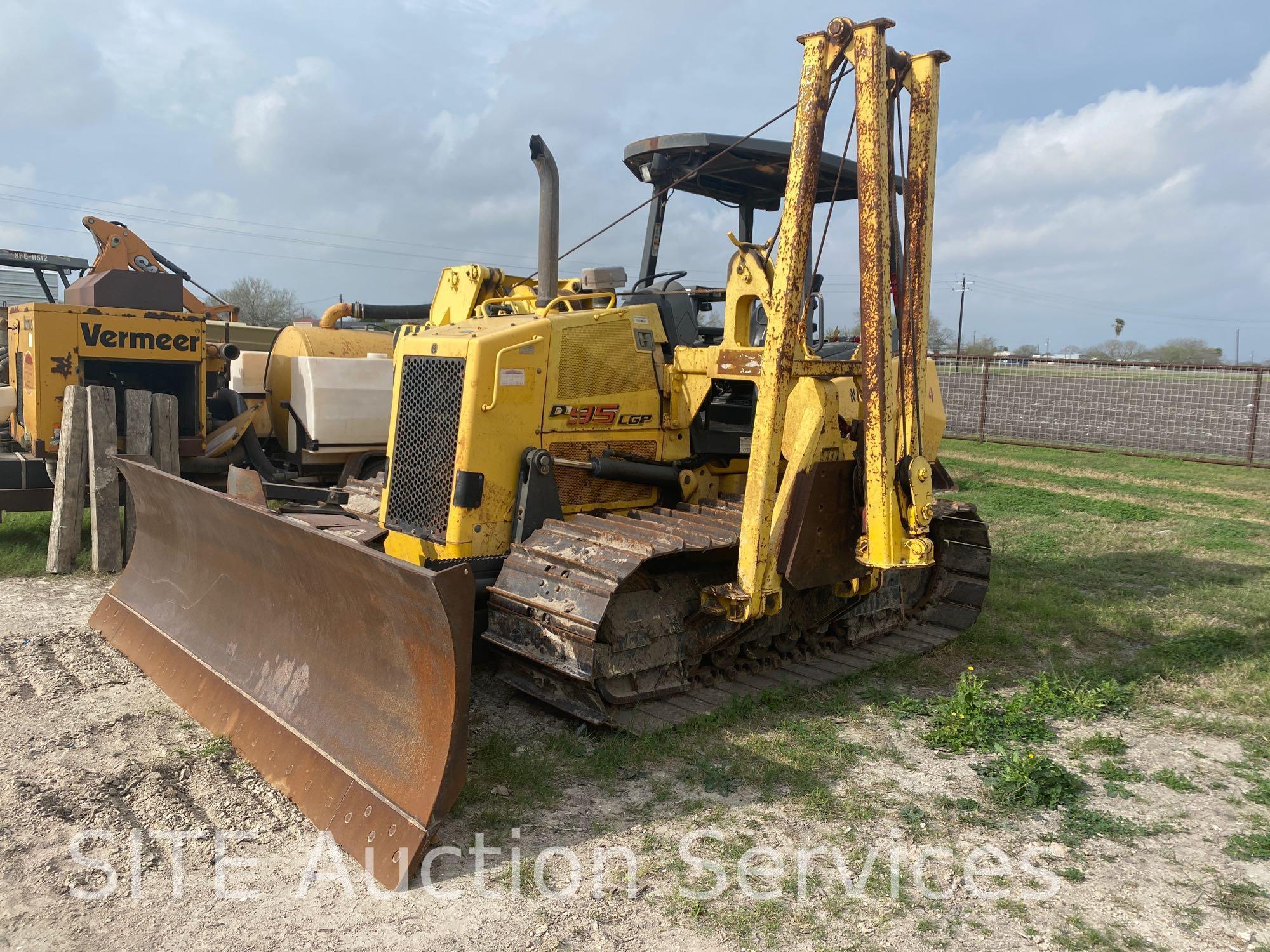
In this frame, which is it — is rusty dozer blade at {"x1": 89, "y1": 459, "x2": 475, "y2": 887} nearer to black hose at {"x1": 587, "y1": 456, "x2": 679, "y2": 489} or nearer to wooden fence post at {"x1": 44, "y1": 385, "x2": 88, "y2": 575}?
black hose at {"x1": 587, "y1": 456, "x2": 679, "y2": 489}

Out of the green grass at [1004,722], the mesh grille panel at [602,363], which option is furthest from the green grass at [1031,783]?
the mesh grille panel at [602,363]

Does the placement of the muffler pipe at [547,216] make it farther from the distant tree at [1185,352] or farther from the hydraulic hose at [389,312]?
the distant tree at [1185,352]

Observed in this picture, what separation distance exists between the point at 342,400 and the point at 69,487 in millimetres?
2258

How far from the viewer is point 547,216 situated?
5043 mm

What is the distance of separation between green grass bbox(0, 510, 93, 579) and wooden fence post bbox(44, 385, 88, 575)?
0.13 metres

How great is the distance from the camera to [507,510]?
4809 millimetres

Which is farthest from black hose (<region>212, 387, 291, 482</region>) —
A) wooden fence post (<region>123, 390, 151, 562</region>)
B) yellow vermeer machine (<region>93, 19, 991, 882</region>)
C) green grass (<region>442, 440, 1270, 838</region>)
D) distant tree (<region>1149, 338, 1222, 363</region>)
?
distant tree (<region>1149, 338, 1222, 363</region>)

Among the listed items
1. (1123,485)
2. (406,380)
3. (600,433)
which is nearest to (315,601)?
(406,380)

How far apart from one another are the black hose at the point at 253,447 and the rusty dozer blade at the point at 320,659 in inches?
136

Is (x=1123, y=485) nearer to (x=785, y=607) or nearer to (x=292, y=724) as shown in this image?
(x=785, y=607)

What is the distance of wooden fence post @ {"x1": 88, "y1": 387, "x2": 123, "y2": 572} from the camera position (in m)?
7.39

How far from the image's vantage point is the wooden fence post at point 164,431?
8031 mm

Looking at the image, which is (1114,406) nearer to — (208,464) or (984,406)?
(984,406)

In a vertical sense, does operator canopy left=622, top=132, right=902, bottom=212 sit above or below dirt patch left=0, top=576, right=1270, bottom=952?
above
